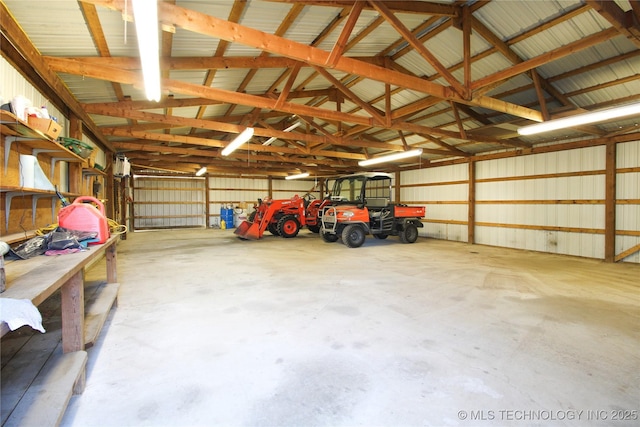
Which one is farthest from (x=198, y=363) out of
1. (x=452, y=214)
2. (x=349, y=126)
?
(x=452, y=214)

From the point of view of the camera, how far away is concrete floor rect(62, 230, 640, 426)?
5.68 ft

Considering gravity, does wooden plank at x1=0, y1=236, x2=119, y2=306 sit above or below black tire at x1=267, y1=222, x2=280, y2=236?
above

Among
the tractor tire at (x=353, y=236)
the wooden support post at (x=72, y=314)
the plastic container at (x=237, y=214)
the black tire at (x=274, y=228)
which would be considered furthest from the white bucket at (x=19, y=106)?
the plastic container at (x=237, y=214)

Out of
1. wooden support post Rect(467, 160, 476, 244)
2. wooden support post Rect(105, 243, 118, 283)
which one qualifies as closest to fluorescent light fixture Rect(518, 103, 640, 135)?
wooden support post Rect(467, 160, 476, 244)

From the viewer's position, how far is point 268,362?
223cm

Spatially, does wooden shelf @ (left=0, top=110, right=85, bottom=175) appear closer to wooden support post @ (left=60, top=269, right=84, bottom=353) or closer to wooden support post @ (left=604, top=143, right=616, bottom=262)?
wooden support post @ (left=60, top=269, right=84, bottom=353)

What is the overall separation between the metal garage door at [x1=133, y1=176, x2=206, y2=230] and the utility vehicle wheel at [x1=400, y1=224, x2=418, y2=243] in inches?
390

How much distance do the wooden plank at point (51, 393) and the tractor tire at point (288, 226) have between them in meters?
8.12

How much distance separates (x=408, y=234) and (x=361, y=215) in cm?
203

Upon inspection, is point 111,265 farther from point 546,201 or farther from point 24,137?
point 546,201

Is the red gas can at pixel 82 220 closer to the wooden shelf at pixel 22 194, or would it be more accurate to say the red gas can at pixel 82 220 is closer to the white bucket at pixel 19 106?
the wooden shelf at pixel 22 194

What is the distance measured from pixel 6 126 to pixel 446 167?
10541 millimetres

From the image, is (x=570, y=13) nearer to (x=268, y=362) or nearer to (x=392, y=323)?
(x=392, y=323)

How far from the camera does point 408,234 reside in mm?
9305
